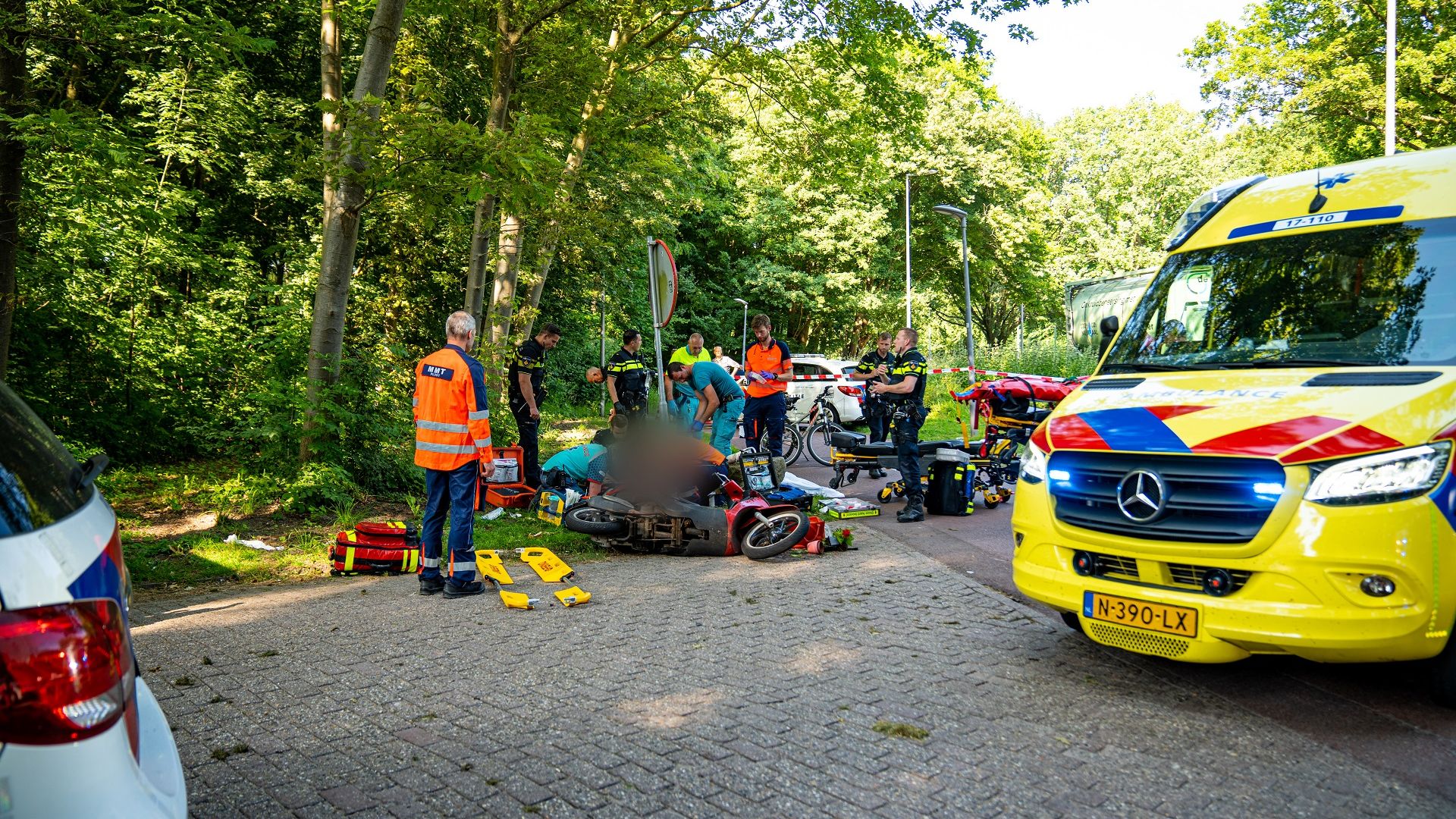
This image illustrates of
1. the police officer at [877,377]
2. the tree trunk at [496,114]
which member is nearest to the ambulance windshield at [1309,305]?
the police officer at [877,377]

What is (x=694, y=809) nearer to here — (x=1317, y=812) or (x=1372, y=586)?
(x=1317, y=812)

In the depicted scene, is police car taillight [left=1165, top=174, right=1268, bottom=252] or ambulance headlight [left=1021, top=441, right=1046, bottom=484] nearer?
ambulance headlight [left=1021, top=441, right=1046, bottom=484]

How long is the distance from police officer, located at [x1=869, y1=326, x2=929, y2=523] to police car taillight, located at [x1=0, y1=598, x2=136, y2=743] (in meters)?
8.62

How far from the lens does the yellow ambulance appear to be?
3.87 m

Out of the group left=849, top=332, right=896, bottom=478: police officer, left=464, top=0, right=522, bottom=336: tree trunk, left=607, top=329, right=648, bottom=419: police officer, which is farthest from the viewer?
left=464, top=0, right=522, bottom=336: tree trunk

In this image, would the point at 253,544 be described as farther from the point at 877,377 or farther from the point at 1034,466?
the point at 877,377

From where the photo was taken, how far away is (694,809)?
3379 mm

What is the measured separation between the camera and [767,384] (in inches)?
513

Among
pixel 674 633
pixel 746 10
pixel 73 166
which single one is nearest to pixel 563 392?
pixel 746 10

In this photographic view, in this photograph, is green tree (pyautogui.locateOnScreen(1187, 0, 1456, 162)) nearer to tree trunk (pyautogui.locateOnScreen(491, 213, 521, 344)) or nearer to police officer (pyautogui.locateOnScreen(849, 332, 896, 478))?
police officer (pyautogui.locateOnScreen(849, 332, 896, 478))

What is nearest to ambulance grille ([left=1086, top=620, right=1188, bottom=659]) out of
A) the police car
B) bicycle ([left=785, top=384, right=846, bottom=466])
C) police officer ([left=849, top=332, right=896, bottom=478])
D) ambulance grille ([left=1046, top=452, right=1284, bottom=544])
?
ambulance grille ([left=1046, top=452, right=1284, bottom=544])

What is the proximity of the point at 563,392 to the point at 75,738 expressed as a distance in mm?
29686

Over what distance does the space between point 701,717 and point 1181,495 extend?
2363mm

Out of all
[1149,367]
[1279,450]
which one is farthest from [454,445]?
[1279,450]
